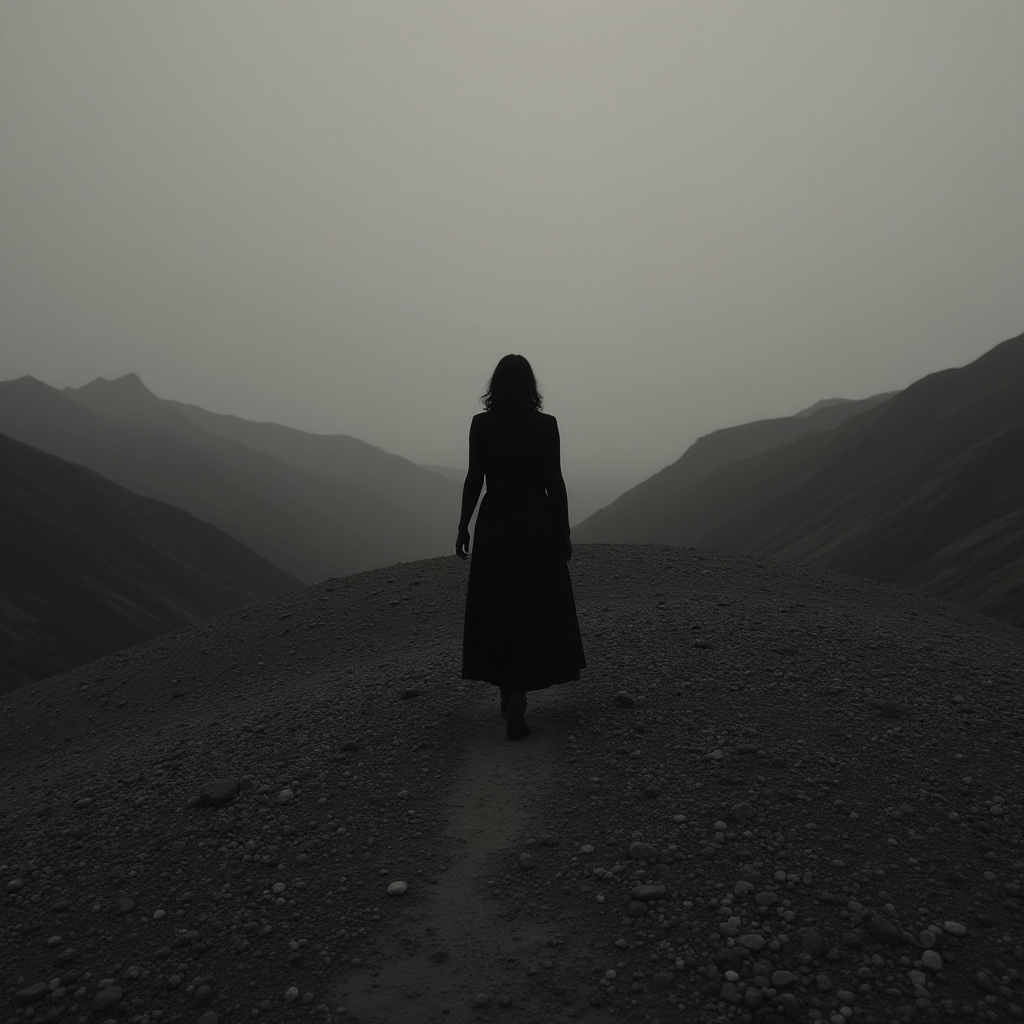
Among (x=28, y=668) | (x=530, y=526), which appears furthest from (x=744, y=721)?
(x=28, y=668)

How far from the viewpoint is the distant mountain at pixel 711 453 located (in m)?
99.8

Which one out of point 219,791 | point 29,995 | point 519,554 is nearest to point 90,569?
point 219,791

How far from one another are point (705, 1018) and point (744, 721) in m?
3.04

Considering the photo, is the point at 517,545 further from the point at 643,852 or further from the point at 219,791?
the point at 219,791

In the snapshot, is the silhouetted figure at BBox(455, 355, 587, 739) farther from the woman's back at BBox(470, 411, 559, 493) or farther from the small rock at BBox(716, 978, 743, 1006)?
the small rock at BBox(716, 978, 743, 1006)

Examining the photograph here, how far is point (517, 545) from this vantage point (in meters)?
5.94

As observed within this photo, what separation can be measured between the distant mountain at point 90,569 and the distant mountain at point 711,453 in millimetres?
48749

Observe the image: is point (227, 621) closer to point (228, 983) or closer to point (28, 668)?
point (228, 983)

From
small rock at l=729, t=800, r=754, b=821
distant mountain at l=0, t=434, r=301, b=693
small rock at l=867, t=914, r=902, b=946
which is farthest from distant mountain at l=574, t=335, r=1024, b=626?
distant mountain at l=0, t=434, r=301, b=693

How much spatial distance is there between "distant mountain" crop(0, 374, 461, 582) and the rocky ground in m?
77.7

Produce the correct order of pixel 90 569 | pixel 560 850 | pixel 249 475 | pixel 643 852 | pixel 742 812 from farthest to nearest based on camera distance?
pixel 249 475 < pixel 90 569 < pixel 742 812 < pixel 560 850 < pixel 643 852

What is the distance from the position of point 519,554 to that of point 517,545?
8cm

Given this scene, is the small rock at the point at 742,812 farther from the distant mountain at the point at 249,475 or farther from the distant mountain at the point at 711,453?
the distant mountain at the point at 711,453

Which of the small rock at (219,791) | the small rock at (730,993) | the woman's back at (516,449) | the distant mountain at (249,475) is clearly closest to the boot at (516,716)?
the woman's back at (516,449)
